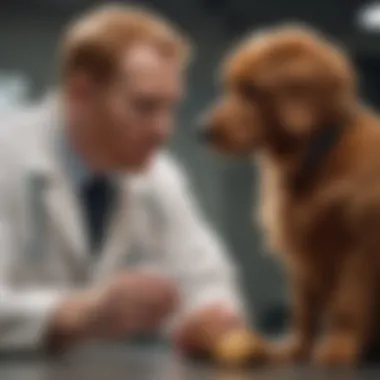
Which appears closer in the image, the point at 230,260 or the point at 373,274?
the point at 373,274

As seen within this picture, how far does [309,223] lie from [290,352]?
0.36ft

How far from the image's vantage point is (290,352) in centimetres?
93

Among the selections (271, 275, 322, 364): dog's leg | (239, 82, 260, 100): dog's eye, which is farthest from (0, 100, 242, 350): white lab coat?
(239, 82, 260, 100): dog's eye

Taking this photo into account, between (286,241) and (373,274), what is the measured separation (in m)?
0.08

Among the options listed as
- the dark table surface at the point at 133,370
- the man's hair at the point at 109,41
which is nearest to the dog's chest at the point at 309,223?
the dark table surface at the point at 133,370

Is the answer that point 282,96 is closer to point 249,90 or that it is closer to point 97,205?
point 249,90

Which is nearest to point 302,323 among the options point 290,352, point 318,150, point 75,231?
point 290,352

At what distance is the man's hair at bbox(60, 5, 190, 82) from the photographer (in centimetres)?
109

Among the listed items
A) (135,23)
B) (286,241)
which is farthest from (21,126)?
(286,241)

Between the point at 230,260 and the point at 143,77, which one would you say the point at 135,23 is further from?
the point at 230,260

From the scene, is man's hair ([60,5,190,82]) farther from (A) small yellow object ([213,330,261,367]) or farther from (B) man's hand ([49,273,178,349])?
(A) small yellow object ([213,330,261,367])

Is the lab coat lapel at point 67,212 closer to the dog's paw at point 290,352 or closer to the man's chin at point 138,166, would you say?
the man's chin at point 138,166

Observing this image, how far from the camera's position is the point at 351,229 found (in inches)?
35.1

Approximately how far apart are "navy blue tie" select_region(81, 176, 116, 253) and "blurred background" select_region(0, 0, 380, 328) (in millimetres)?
81
